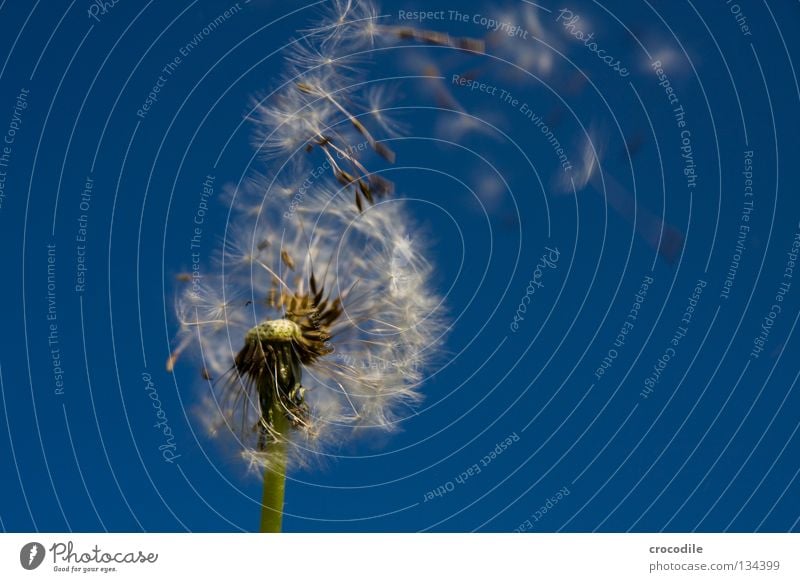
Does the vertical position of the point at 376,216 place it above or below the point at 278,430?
above

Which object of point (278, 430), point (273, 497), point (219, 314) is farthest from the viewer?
point (219, 314)

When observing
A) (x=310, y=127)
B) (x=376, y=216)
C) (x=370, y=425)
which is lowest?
(x=370, y=425)

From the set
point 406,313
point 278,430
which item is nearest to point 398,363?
point 406,313

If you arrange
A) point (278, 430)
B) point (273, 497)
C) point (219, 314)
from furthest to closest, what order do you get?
point (219, 314), point (278, 430), point (273, 497)

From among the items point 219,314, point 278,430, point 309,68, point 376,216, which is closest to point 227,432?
point 278,430
